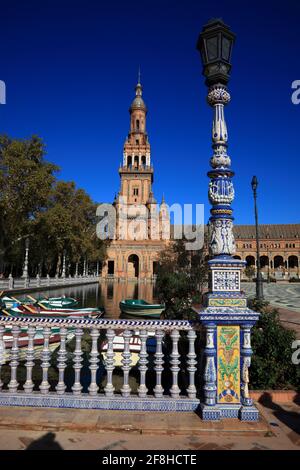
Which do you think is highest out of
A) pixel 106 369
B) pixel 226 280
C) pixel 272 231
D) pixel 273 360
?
pixel 272 231

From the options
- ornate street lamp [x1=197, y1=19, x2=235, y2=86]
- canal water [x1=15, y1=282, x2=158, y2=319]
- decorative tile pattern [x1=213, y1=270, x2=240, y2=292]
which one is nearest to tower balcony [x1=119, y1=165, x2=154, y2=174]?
canal water [x1=15, y1=282, x2=158, y2=319]

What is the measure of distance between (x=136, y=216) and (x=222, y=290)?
207ft

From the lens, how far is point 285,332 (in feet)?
18.0

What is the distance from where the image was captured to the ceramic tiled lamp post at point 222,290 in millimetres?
3789

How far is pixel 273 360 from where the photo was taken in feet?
16.8

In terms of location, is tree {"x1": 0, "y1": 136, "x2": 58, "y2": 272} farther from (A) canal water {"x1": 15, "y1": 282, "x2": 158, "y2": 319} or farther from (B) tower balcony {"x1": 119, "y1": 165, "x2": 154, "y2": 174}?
(B) tower balcony {"x1": 119, "y1": 165, "x2": 154, "y2": 174}

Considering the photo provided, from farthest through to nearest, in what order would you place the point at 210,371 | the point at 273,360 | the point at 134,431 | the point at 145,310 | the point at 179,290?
the point at 145,310 < the point at 179,290 < the point at 273,360 < the point at 210,371 < the point at 134,431

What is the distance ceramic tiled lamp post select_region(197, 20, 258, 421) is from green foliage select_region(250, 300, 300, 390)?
136cm

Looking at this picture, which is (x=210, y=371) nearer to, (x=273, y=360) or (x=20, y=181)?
(x=273, y=360)

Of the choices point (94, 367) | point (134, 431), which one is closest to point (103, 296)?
point (94, 367)

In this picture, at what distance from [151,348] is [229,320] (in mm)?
4128

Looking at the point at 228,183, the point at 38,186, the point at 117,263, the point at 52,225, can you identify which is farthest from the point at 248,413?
the point at 117,263

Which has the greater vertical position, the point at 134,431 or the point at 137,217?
the point at 137,217

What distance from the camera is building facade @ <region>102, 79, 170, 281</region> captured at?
208 feet
